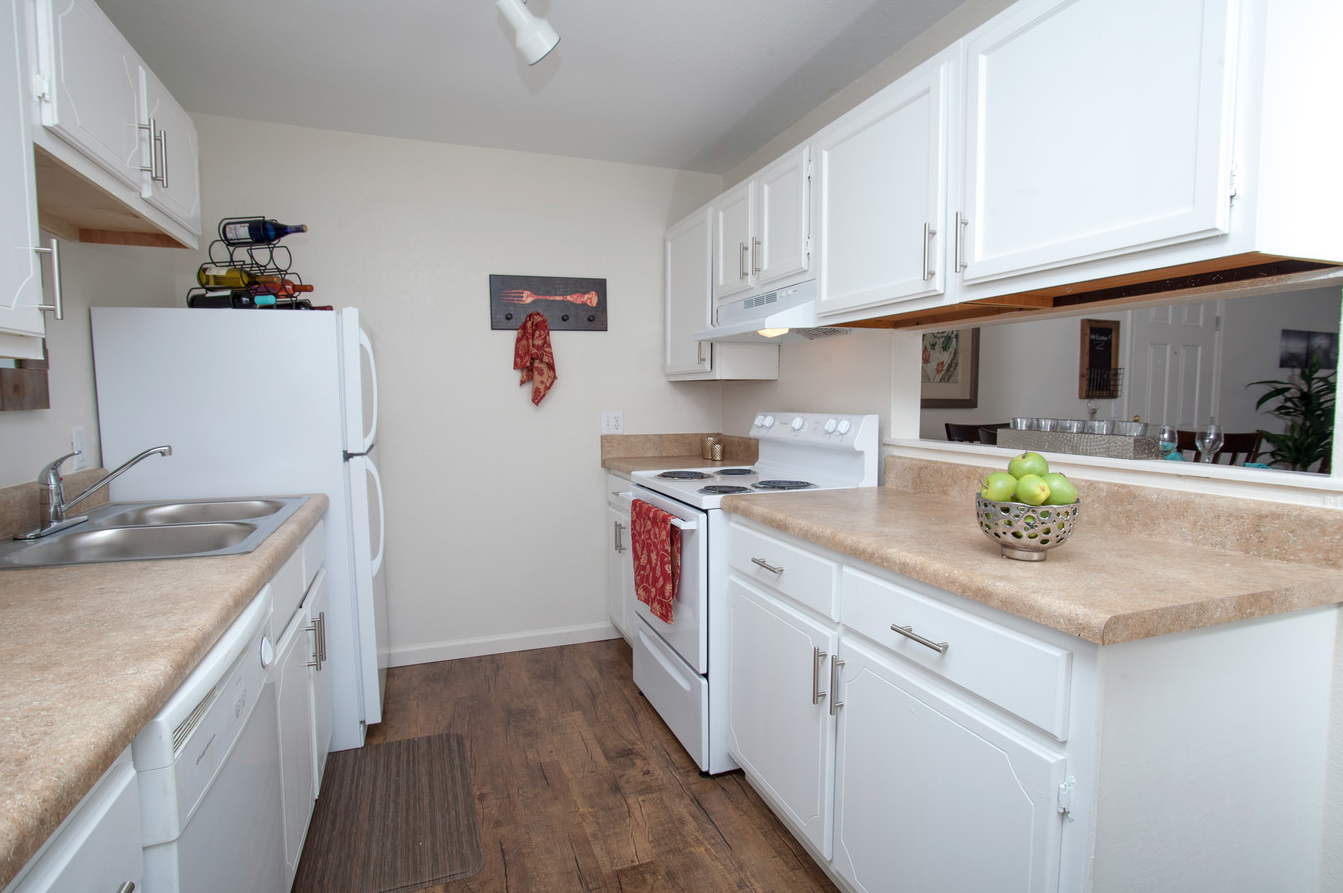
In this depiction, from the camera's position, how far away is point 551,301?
3.27 m

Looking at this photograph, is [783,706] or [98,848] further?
[783,706]

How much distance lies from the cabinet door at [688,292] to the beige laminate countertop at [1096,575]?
1.53 m

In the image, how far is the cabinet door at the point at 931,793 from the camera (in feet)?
3.52

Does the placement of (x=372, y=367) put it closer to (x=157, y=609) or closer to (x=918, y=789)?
(x=157, y=609)

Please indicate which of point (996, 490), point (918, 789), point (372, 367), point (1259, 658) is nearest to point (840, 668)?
point (918, 789)

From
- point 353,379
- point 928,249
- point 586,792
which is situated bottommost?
point 586,792

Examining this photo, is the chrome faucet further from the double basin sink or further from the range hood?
the range hood

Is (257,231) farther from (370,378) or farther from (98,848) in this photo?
(98,848)

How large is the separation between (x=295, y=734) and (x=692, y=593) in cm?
114

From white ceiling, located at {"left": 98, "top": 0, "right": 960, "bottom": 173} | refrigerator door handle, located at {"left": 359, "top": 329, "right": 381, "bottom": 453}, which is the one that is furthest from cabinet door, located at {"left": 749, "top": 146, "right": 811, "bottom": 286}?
refrigerator door handle, located at {"left": 359, "top": 329, "right": 381, "bottom": 453}

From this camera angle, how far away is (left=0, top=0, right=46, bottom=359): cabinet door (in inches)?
43.1

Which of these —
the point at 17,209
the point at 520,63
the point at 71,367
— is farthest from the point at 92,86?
the point at 520,63

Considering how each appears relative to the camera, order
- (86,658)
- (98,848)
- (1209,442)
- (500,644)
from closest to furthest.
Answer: (98,848)
(86,658)
(1209,442)
(500,644)

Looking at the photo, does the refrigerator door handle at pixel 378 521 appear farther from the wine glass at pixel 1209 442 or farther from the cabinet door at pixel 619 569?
the wine glass at pixel 1209 442
